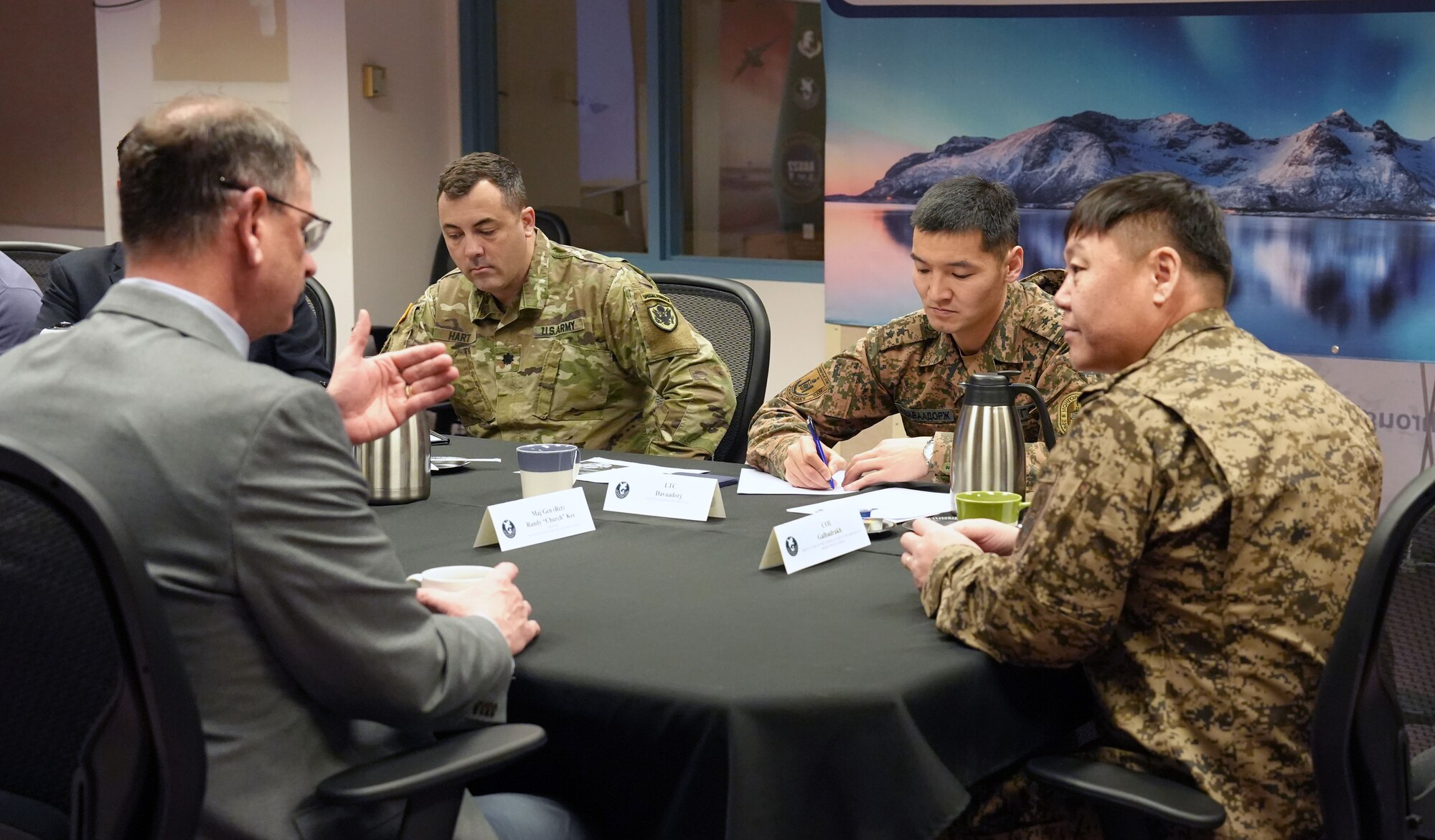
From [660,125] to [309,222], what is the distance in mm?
4238

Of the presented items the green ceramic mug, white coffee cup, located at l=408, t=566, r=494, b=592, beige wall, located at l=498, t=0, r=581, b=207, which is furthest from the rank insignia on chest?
beige wall, located at l=498, t=0, r=581, b=207

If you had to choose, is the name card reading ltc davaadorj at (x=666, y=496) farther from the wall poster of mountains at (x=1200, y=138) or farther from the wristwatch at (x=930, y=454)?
the wall poster of mountains at (x=1200, y=138)

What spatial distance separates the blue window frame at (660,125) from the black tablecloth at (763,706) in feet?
11.9

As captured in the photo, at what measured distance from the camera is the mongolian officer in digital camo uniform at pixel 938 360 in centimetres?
245

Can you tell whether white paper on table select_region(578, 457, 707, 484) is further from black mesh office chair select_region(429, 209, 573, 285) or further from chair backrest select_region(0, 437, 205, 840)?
black mesh office chair select_region(429, 209, 573, 285)

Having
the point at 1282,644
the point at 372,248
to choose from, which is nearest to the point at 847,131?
the point at 372,248

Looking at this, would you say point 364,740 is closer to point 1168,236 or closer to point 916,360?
point 1168,236

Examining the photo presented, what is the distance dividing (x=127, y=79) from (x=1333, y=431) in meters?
5.20

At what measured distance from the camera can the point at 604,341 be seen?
327 centimetres

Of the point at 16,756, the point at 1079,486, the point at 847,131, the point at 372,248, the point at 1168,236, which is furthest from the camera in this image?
the point at 372,248

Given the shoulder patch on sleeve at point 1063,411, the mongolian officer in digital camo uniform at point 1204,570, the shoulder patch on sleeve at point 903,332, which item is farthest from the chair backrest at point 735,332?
the mongolian officer in digital camo uniform at point 1204,570

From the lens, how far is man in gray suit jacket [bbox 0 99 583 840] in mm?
1215

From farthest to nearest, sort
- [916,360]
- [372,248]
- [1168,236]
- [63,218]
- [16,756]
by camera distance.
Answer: [63,218] → [372,248] → [916,360] → [1168,236] → [16,756]

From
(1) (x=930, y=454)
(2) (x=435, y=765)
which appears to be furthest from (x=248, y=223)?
(1) (x=930, y=454)
